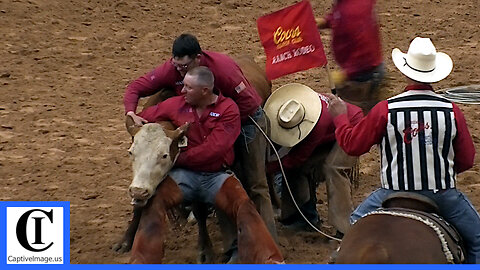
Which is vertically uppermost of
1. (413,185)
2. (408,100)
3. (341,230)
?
(408,100)

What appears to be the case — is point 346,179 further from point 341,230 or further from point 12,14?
point 12,14

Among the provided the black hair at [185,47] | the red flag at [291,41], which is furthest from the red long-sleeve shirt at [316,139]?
the black hair at [185,47]

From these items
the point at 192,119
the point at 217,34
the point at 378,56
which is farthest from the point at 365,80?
the point at 217,34

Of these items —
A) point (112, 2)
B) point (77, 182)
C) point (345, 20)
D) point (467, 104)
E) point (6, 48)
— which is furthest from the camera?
point (112, 2)

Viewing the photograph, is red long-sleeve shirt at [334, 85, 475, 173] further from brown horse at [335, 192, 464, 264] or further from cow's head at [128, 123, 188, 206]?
cow's head at [128, 123, 188, 206]

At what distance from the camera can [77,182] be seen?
27.7 feet

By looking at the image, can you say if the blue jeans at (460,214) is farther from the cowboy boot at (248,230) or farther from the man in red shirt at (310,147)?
the man in red shirt at (310,147)

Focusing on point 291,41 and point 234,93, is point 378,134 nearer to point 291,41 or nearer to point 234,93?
point 234,93

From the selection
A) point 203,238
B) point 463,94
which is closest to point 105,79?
point 463,94

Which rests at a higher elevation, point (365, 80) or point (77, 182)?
point (365, 80)

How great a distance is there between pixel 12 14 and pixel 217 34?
2.93 metres

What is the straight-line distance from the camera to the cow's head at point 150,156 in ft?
19.8

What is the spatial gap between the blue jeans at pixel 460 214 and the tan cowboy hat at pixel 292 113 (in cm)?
173

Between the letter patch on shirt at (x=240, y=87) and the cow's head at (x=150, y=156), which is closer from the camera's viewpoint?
the cow's head at (x=150, y=156)
